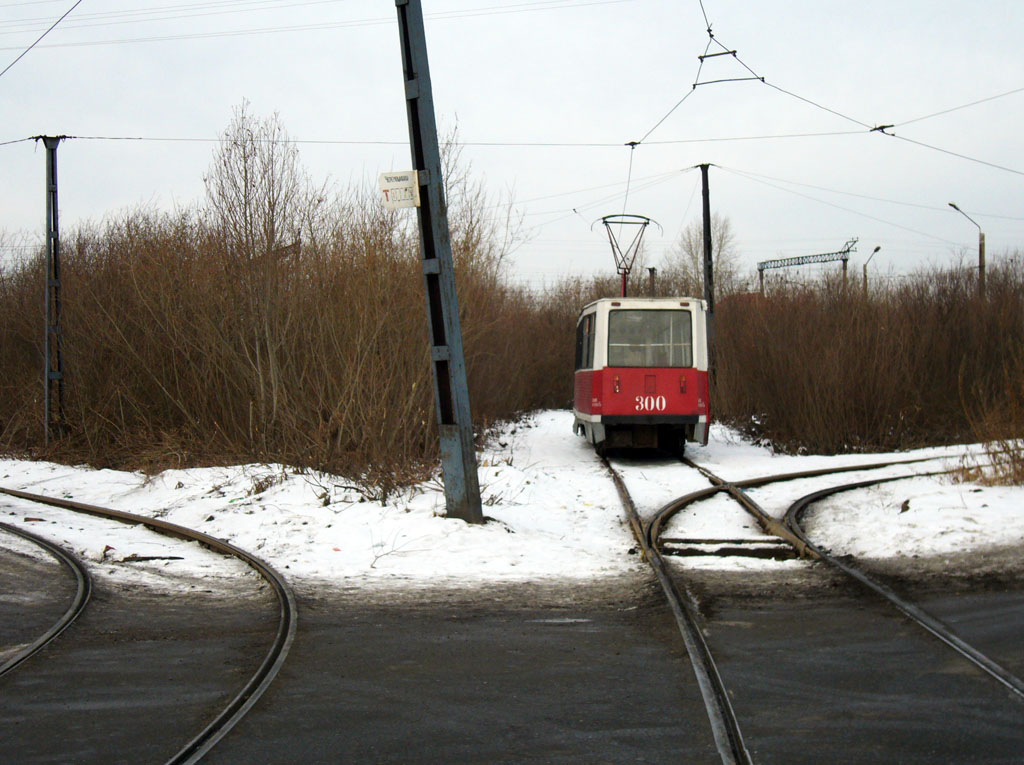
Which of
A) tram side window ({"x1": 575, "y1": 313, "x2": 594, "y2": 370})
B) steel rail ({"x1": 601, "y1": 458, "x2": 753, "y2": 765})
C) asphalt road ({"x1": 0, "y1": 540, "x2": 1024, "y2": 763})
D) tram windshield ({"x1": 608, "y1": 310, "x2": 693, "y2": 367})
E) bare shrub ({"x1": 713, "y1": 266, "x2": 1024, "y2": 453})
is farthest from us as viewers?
bare shrub ({"x1": 713, "y1": 266, "x2": 1024, "y2": 453})

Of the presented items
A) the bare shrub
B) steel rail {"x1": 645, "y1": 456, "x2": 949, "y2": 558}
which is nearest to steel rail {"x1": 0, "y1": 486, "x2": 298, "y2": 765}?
steel rail {"x1": 645, "y1": 456, "x2": 949, "y2": 558}

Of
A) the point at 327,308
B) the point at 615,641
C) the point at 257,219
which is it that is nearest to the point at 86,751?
the point at 615,641

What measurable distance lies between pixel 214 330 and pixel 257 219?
2.12m

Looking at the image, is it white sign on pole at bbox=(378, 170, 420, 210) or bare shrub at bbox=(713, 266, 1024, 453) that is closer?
white sign on pole at bbox=(378, 170, 420, 210)

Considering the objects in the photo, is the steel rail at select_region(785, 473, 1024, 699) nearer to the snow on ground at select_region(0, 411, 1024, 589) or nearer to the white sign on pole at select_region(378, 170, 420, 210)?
the snow on ground at select_region(0, 411, 1024, 589)

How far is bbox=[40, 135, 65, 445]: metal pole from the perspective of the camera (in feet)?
66.0

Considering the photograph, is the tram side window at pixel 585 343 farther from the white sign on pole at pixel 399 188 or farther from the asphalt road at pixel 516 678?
the asphalt road at pixel 516 678

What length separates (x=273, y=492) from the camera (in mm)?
11953

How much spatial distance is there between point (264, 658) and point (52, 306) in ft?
56.0

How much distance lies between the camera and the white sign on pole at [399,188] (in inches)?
357

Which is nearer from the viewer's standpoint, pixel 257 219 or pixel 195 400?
pixel 257 219

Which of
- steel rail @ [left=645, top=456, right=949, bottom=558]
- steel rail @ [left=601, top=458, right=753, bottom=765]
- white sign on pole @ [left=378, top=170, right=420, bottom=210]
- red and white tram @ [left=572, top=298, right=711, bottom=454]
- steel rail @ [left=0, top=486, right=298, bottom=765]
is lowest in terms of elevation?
steel rail @ [left=645, top=456, right=949, bottom=558]

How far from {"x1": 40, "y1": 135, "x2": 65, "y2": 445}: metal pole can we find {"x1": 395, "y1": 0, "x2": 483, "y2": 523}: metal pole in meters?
13.6

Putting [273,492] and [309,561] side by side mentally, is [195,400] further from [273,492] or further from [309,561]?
[309,561]
